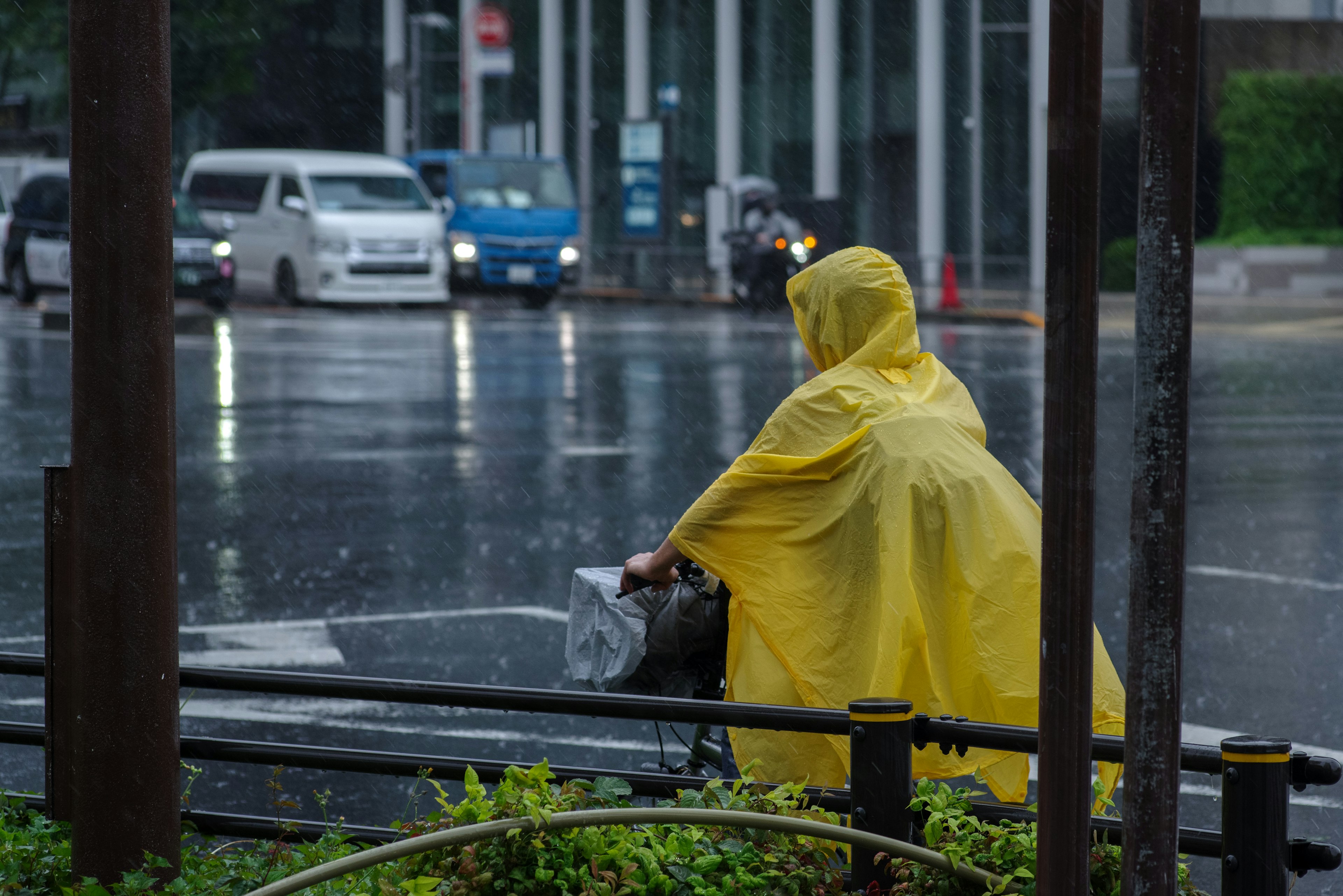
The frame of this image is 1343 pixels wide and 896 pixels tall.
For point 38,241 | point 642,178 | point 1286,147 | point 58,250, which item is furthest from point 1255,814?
point 642,178

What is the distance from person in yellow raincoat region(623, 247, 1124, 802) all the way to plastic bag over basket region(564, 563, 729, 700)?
0.29 ft

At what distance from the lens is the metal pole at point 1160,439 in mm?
2184

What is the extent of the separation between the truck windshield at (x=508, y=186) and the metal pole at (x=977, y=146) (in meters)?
7.59

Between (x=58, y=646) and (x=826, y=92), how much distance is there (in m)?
34.9

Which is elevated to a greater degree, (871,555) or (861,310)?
(861,310)

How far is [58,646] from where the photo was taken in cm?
359

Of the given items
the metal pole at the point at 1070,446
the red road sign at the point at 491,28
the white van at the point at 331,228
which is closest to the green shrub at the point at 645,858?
the metal pole at the point at 1070,446

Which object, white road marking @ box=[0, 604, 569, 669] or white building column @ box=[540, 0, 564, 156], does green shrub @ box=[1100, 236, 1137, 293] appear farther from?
white road marking @ box=[0, 604, 569, 669]

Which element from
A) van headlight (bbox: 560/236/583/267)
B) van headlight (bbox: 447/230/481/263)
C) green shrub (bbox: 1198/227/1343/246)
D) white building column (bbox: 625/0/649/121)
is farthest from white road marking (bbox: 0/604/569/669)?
white building column (bbox: 625/0/649/121)

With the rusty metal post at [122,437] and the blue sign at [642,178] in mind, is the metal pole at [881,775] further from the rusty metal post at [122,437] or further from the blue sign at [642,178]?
the blue sign at [642,178]

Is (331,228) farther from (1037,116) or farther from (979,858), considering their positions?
(979,858)

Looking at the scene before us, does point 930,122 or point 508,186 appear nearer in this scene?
point 508,186

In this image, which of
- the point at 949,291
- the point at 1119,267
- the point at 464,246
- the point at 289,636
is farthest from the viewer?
the point at 1119,267

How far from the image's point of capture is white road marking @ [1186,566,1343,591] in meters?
8.23
